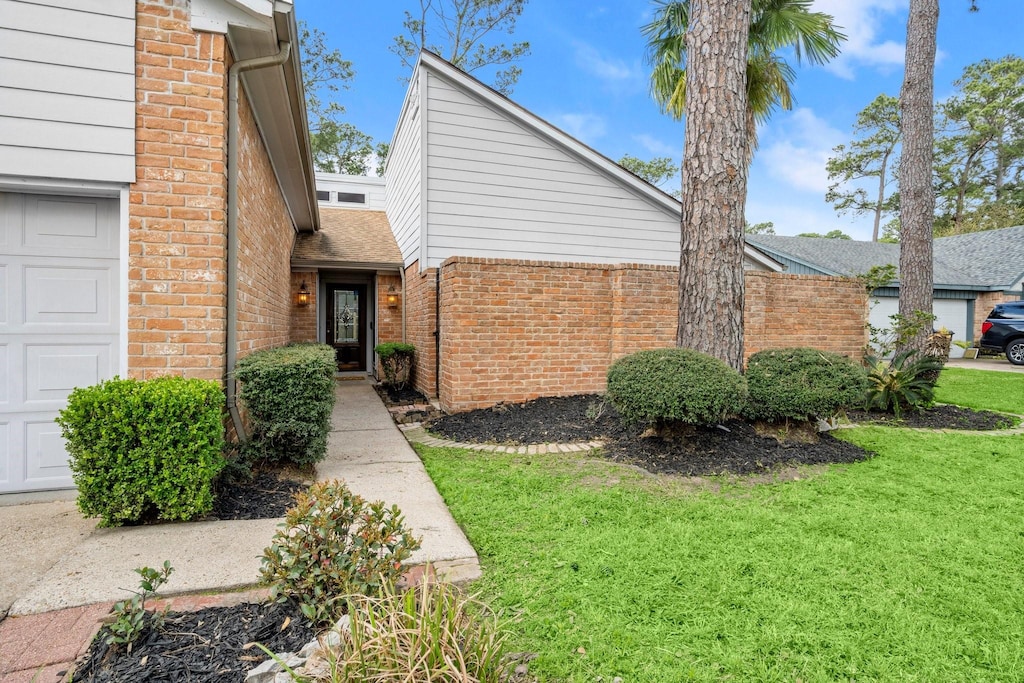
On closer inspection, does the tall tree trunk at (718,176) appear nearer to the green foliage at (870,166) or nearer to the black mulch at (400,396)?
the black mulch at (400,396)

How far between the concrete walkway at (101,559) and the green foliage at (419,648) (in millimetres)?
703

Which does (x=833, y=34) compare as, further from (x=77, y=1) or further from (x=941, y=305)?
(x=941, y=305)

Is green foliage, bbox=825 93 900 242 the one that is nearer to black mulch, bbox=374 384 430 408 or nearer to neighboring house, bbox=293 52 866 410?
neighboring house, bbox=293 52 866 410

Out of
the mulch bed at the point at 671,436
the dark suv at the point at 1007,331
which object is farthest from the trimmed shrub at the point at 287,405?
the dark suv at the point at 1007,331

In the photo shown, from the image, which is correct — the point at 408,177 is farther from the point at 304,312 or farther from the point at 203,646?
the point at 203,646

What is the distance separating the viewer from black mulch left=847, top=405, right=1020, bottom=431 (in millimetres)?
6109

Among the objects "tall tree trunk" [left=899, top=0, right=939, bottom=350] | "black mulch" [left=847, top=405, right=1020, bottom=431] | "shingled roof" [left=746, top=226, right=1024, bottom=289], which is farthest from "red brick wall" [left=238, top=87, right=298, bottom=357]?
"shingled roof" [left=746, top=226, right=1024, bottom=289]

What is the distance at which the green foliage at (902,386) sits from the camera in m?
6.50

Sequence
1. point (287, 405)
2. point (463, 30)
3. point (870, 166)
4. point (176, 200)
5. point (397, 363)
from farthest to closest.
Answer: point (870, 166) → point (463, 30) → point (397, 363) → point (287, 405) → point (176, 200)

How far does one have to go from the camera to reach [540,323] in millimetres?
6715

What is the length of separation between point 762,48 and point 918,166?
3.63 m

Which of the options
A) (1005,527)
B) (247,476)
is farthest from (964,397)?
(247,476)

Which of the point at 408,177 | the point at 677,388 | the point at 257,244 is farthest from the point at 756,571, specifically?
the point at 408,177

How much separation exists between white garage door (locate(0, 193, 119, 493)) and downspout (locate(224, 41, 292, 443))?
0.73 m
